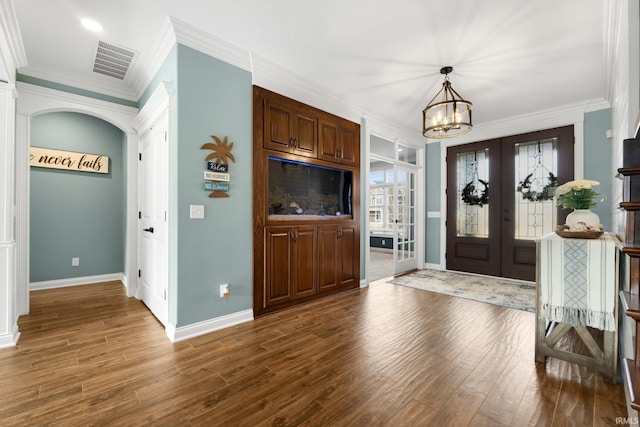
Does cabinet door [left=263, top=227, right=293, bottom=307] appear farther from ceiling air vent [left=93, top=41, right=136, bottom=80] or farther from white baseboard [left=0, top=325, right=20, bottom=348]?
ceiling air vent [left=93, top=41, right=136, bottom=80]

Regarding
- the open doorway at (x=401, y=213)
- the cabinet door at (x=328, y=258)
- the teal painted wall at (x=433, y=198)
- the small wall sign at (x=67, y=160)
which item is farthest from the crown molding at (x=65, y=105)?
the teal painted wall at (x=433, y=198)

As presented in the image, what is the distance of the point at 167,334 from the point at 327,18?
10.5 feet

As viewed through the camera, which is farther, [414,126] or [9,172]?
[414,126]

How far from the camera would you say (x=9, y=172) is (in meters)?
2.38

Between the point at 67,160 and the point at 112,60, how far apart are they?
7.10 ft

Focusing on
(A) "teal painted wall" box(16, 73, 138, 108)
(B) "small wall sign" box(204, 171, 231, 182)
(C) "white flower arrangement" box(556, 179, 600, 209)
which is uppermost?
(A) "teal painted wall" box(16, 73, 138, 108)

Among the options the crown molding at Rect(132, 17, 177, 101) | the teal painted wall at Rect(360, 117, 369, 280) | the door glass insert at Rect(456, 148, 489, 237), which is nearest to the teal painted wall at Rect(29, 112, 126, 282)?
the crown molding at Rect(132, 17, 177, 101)

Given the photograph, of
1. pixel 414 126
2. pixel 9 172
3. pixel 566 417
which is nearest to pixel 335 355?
pixel 566 417

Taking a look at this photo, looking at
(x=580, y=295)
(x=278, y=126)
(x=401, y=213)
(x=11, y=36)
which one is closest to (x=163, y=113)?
(x=278, y=126)

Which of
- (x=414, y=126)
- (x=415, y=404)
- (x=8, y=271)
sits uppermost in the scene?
(x=414, y=126)

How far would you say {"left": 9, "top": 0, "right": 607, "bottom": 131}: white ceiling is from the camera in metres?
2.26

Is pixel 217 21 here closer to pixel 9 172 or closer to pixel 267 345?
pixel 9 172

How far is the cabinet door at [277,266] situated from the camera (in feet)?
10.1

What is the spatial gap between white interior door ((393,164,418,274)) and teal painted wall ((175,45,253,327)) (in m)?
3.12
